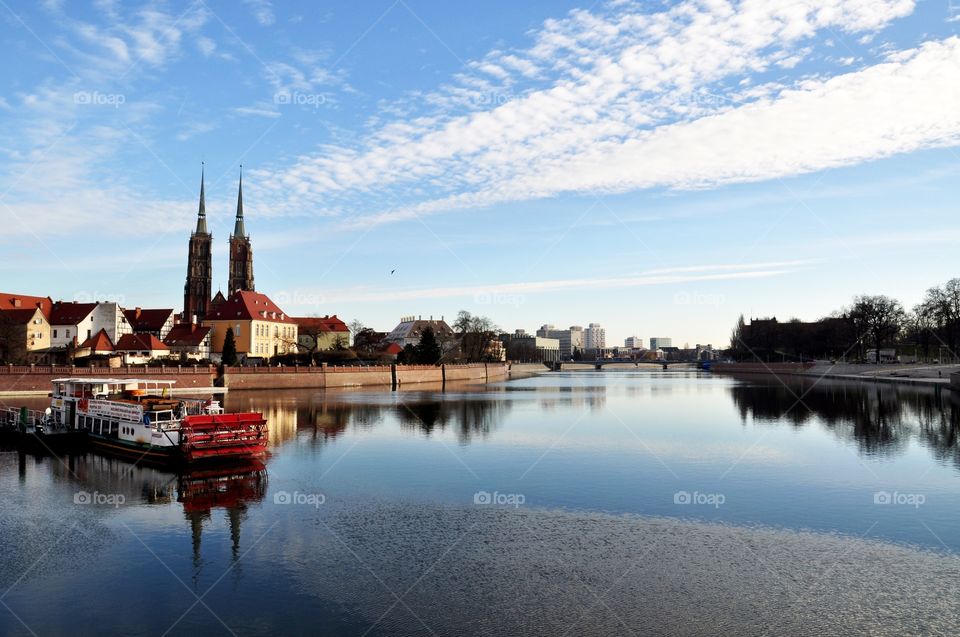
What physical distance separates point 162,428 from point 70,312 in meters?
77.7

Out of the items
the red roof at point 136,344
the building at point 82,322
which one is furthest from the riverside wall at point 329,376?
the building at point 82,322

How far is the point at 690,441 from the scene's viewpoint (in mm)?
38062

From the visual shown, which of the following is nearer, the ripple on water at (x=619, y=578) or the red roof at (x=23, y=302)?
the ripple on water at (x=619, y=578)

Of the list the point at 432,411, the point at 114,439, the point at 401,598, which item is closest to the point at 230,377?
the point at 432,411

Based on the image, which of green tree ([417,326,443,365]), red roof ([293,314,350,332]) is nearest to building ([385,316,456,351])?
red roof ([293,314,350,332])

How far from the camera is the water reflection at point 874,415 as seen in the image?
37.8 meters

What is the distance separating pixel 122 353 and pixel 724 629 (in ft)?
295

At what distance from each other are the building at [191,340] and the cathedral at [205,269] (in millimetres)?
23574

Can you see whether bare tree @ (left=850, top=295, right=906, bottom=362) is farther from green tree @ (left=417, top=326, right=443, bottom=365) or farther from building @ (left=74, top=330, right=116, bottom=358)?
building @ (left=74, top=330, right=116, bottom=358)

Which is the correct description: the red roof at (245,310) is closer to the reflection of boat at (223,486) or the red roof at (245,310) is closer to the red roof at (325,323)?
the red roof at (325,323)

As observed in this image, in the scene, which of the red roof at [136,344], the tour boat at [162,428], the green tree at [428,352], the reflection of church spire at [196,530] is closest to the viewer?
the reflection of church spire at [196,530]

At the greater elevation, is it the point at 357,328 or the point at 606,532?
the point at 357,328

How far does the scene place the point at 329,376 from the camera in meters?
87.9

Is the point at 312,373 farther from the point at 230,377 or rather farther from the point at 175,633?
the point at 175,633
